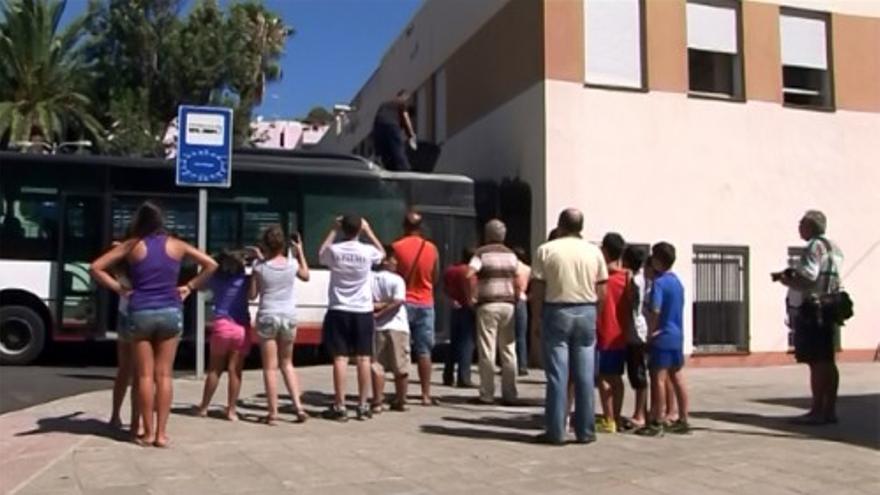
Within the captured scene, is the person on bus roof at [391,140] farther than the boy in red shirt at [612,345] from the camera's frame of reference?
Yes

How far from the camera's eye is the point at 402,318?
962 cm

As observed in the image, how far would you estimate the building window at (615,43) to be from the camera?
15.5 meters

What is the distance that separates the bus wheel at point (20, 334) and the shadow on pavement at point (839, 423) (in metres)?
8.79

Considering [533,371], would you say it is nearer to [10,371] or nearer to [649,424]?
[649,424]

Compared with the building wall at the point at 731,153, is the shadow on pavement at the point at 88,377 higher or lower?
lower

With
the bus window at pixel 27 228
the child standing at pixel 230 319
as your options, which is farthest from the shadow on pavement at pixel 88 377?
the child standing at pixel 230 319

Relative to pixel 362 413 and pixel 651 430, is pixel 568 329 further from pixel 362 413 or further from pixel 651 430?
pixel 362 413

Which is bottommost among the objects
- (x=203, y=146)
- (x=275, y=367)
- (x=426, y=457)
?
(x=426, y=457)

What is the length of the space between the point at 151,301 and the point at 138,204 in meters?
6.99

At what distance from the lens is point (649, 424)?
866 centimetres

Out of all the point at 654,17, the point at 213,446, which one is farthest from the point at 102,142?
the point at 213,446

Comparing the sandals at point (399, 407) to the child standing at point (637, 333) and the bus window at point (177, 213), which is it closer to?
the child standing at point (637, 333)

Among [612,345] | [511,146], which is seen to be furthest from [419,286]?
[511,146]

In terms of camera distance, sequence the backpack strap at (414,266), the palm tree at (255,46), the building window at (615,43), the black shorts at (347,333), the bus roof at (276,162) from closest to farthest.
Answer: the black shorts at (347,333) < the backpack strap at (414,266) < the bus roof at (276,162) < the building window at (615,43) < the palm tree at (255,46)
